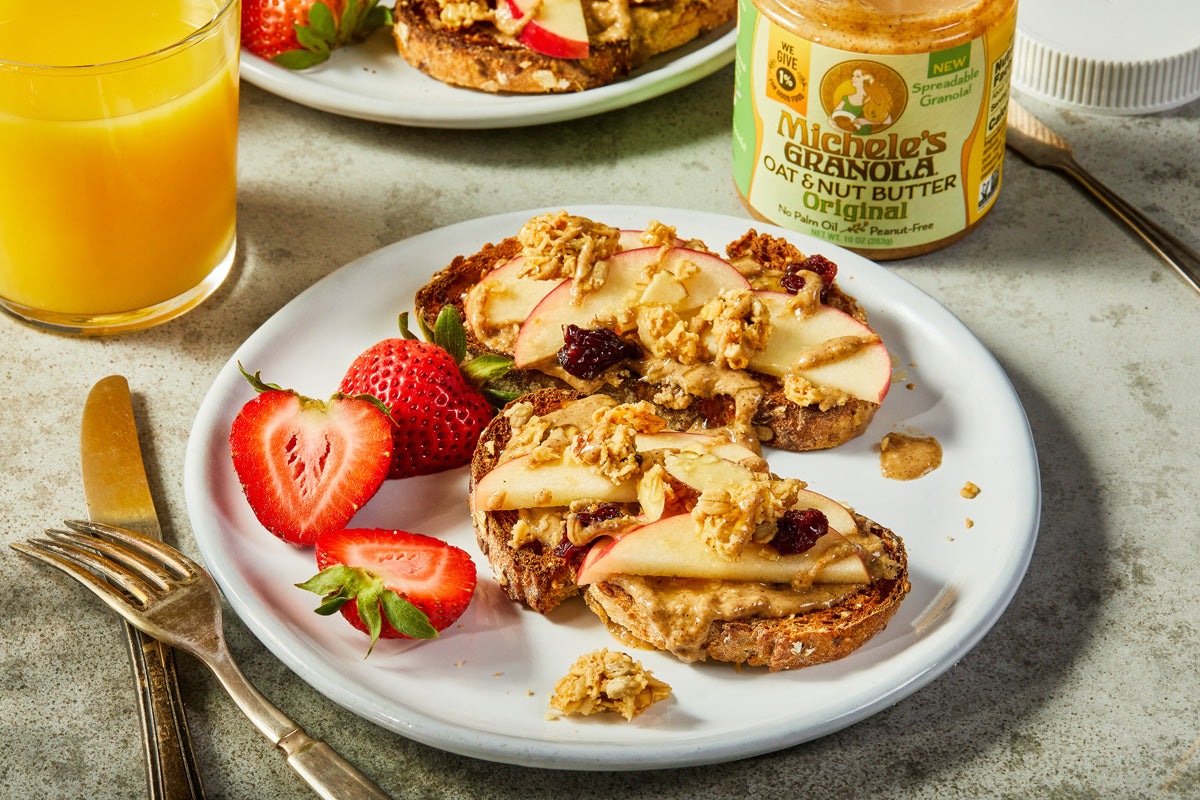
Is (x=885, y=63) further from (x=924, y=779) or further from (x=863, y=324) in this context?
(x=924, y=779)

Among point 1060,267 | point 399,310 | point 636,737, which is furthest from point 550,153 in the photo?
point 636,737

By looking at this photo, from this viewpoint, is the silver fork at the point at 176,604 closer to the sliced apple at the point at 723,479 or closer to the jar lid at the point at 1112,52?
the sliced apple at the point at 723,479

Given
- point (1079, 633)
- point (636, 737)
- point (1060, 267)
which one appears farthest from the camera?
point (1060, 267)

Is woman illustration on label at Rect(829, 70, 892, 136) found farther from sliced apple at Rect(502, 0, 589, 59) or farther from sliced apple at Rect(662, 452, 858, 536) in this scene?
sliced apple at Rect(662, 452, 858, 536)

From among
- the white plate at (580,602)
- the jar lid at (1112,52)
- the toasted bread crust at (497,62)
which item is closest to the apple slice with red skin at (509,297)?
the white plate at (580,602)

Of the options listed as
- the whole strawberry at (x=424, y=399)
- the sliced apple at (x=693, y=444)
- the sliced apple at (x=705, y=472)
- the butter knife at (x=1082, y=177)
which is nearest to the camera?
the sliced apple at (x=705, y=472)
